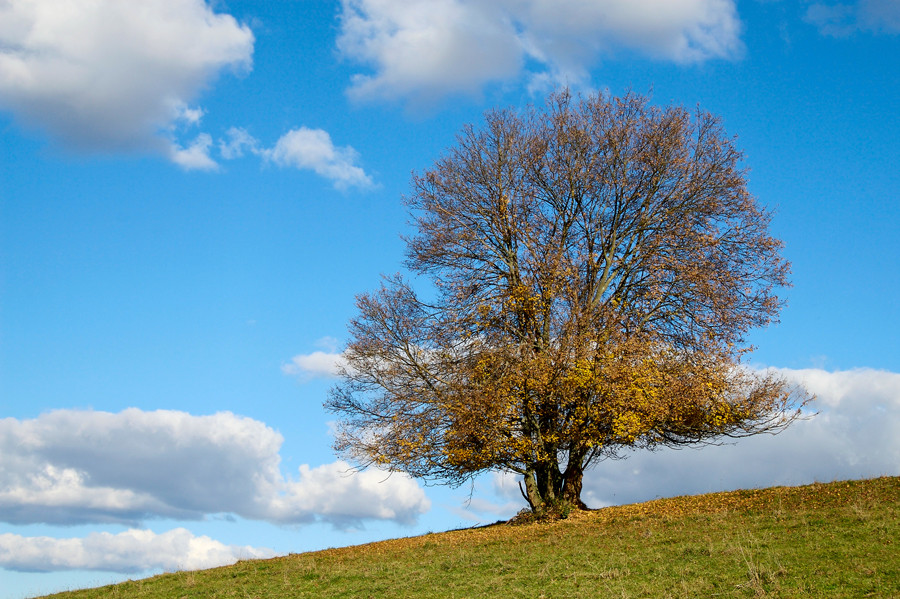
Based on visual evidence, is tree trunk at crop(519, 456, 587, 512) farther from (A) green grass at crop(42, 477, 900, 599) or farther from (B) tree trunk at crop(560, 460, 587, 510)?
(A) green grass at crop(42, 477, 900, 599)

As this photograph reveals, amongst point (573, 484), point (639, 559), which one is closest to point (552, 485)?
point (573, 484)

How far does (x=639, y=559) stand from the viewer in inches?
614

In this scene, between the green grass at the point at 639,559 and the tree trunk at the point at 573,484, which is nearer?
the green grass at the point at 639,559

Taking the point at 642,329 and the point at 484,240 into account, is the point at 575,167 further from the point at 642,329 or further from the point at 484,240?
the point at 642,329

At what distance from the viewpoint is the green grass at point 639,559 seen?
13.2 metres

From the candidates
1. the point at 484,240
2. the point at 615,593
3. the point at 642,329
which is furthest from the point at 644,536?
the point at 484,240

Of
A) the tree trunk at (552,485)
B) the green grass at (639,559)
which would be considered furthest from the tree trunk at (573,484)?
the green grass at (639,559)

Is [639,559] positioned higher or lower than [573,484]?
lower

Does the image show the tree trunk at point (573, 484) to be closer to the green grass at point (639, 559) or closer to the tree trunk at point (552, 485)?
the tree trunk at point (552, 485)

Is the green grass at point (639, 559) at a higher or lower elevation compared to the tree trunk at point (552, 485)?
lower

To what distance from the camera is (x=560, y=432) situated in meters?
22.5

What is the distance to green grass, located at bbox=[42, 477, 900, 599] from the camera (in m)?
13.2

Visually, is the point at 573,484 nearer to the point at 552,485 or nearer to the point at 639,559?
the point at 552,485

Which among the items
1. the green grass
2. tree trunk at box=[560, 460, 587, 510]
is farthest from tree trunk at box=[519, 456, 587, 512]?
the green grass
